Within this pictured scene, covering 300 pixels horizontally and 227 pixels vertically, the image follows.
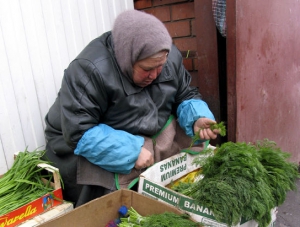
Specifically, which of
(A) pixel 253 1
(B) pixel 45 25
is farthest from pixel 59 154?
(A) pixel 253 1


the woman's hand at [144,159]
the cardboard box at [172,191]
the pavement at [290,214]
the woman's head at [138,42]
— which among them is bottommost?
the pavement at [290,214]

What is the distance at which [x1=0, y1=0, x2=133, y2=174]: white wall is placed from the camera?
235 cm

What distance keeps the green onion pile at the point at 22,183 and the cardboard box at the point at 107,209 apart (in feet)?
1.53

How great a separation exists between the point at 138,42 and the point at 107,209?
3.40 ft

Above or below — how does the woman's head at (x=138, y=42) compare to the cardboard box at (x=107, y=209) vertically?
above

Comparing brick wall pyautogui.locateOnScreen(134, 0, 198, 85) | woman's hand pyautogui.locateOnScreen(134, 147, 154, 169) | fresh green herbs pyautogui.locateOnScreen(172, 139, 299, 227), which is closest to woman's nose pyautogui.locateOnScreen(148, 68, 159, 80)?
woman's hand pyautogui.locateOnScreen(134, 147, 154, 169)

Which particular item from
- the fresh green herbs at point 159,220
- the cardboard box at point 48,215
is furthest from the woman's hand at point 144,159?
the cardboard box at point 48,215

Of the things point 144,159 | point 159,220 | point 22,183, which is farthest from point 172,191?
point 22,183

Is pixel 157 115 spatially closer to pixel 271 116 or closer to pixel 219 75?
pixel 219 75

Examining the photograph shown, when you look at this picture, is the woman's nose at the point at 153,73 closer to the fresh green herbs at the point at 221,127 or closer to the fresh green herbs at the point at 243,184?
the fresh green herbs at the point at 221,127

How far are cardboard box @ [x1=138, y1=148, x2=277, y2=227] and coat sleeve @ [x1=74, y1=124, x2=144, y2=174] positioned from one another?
144 millimetres

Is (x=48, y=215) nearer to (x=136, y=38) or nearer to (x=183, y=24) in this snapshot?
(x=136, y=38)

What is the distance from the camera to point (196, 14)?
273 cm

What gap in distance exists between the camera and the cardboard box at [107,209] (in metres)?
1.78
